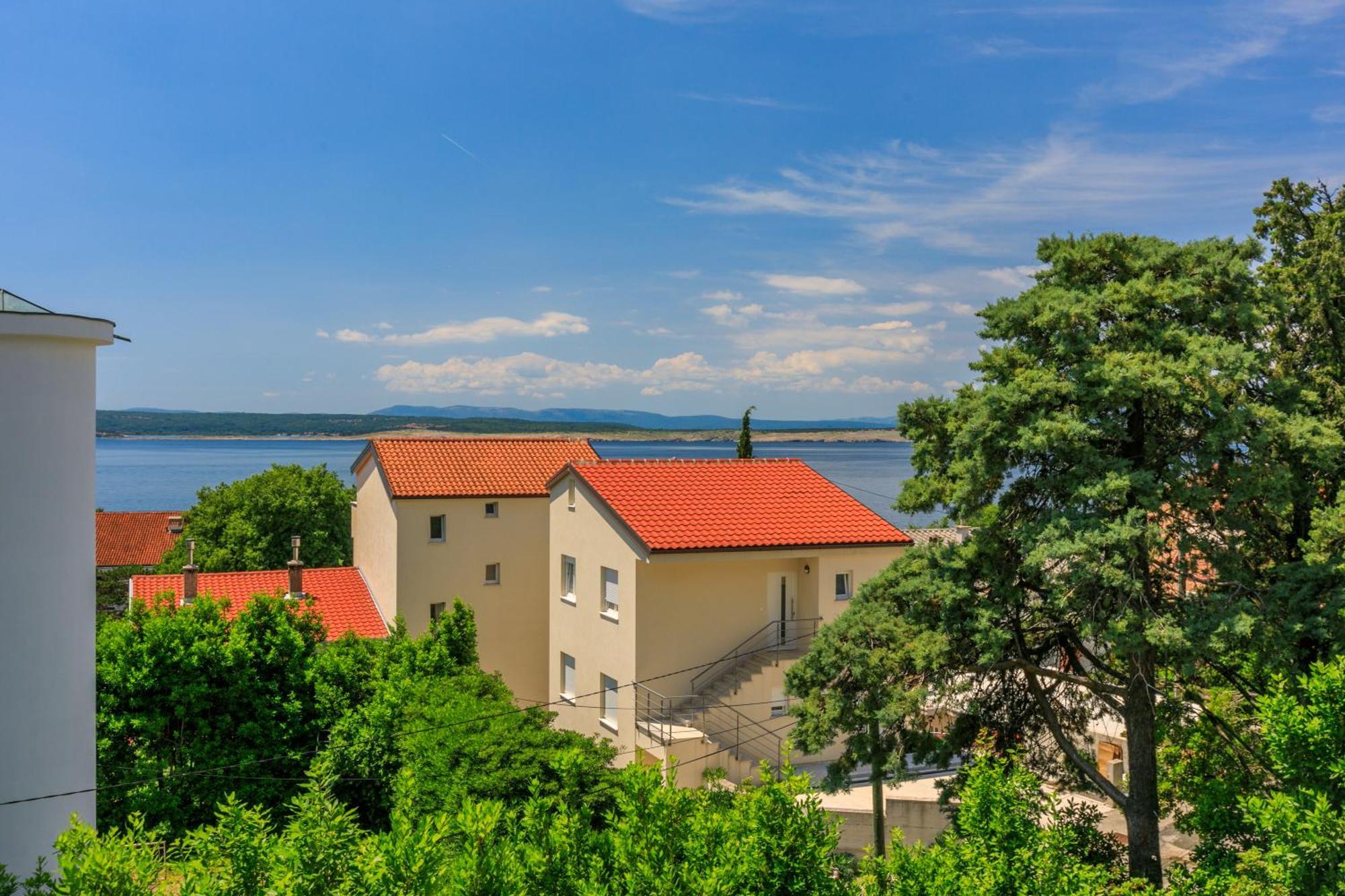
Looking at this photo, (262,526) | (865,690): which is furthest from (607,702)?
(262,526)

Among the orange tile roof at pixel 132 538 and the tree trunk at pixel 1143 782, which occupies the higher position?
the tree trunk at pixel 1143 782

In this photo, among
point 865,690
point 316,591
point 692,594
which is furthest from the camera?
point 316,591

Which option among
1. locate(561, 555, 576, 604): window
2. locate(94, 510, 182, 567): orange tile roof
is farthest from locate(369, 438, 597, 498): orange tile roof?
locate(94, 510, 182, 567): orange tile roof

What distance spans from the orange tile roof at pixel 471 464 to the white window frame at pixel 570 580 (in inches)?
219

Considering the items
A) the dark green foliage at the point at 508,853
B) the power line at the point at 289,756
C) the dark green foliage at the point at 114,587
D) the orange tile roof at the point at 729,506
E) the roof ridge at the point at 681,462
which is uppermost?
the roof ridge at the point at 681,462

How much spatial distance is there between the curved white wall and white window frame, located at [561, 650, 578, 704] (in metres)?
14.1

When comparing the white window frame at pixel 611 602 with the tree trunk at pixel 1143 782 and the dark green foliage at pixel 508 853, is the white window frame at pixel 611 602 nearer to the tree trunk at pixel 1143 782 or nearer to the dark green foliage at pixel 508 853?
the tree trunk at pixel 1143 782

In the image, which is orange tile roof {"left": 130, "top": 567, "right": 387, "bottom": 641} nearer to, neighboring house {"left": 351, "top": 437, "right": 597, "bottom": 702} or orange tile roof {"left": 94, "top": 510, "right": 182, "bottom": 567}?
neighboring house {"left": 351, "top": 437, "right": 597, "bottom": 702}

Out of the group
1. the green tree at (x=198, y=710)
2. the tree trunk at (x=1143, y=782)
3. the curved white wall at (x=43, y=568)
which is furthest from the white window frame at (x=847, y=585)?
the curved white wall at (x=43, y=568)

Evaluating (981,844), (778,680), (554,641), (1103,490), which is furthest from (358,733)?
(1103,490)

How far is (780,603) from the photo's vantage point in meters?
24.9

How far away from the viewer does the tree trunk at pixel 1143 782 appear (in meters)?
13.3

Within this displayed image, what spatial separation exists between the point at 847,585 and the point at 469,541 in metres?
12.8

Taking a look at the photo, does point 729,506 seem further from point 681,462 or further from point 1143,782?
point 1143,782
